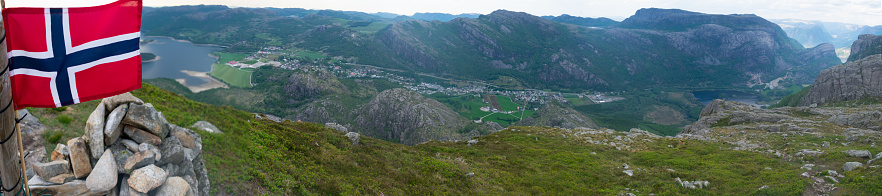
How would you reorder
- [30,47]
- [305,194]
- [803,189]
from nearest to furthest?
[30,47] → [305,194] → [803,189]

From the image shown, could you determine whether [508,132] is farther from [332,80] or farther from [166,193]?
[332,80]

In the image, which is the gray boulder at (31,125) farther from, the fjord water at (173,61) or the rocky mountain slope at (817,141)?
the rocky mountain slope at (817,141)

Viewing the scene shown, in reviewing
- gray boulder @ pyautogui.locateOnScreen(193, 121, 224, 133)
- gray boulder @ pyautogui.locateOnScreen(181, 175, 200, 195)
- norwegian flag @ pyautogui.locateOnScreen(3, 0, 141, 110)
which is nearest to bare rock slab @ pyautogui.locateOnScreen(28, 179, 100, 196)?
gray boulder @ pyautogui.locateOnScreen(181, 175, 200, 195)

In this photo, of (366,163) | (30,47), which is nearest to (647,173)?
(366,163)

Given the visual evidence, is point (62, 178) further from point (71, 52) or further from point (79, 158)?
point (71, 52)

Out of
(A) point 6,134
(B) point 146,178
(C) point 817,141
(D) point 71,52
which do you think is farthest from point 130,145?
(C) point 817,141

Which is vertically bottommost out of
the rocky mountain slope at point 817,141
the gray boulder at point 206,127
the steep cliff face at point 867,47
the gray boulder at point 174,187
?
the rocky mountain slope at point 817,141

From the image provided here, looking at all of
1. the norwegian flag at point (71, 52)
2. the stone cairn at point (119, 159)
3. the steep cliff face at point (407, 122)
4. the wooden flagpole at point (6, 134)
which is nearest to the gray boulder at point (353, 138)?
the stone cairn at point (119, 159)
